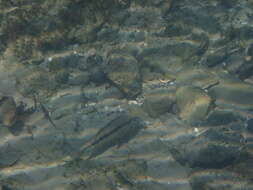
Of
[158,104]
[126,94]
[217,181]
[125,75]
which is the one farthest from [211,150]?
[125,75]

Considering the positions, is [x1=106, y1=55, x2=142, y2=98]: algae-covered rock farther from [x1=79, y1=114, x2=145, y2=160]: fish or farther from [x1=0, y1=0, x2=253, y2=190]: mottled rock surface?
[x1=79, y1=114, x2=145, y2=160]: fish

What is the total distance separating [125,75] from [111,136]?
4.10ft

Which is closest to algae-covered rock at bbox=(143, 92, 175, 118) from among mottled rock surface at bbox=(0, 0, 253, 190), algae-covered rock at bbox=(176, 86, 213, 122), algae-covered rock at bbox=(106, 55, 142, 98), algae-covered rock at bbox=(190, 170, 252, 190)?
mottled rock surface at bbox=(0, 0, 253, 190)

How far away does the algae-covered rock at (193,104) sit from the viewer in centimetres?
505

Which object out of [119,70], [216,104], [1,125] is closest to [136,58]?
[119,70]

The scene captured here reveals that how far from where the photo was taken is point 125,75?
Result: 17.4 feet

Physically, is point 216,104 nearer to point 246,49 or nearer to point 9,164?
point 246,49

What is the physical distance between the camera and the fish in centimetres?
464

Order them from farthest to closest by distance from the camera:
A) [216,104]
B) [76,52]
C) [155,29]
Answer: [155,29], [76,52], [216,104]

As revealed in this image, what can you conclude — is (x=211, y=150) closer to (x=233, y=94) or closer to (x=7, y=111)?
(x=233, y=94)

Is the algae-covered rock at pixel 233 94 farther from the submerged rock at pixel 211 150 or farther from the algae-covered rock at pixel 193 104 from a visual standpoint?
the submerged rock at pixel 211 150

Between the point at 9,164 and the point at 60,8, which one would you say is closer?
the point at 9,164

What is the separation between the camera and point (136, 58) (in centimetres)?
582

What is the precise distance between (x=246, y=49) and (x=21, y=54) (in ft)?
15.3
